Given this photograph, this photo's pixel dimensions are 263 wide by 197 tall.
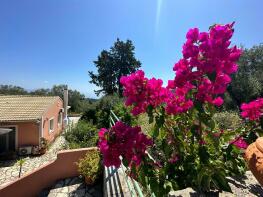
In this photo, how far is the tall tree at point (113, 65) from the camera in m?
34.3

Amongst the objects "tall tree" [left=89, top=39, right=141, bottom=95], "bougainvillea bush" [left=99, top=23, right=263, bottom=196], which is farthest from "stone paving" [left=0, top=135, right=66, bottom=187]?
"tall tree" [left=89, top=39, right=141, bottom=95]

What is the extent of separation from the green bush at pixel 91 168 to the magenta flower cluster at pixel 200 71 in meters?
5.28

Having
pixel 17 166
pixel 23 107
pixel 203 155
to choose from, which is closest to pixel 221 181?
pixel 203 155

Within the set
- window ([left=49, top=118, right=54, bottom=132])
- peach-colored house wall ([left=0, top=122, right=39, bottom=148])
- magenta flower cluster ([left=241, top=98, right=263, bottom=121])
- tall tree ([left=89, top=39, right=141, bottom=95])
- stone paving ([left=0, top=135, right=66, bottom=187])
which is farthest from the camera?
tall tree ([left=89, top=39, right=141, bottom=95])

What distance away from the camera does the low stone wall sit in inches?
266

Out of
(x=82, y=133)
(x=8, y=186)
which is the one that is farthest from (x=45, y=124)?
(x=8, y=186)

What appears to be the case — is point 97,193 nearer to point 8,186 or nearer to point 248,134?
point 8,186

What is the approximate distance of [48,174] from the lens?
6887 millimetres

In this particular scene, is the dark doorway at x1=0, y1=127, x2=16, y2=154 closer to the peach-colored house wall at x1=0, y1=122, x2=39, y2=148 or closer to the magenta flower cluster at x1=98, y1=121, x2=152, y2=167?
the peach-colored house wall at x1=0, y1=122, x2=39, y2=148

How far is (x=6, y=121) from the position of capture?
1231 cm

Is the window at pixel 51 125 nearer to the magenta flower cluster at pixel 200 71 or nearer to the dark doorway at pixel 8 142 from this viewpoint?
the dark doorway at pixel 8 142

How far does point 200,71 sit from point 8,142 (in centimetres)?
1465

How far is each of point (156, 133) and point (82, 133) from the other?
9.32 m

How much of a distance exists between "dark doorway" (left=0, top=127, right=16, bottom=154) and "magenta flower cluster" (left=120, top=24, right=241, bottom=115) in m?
14.0
